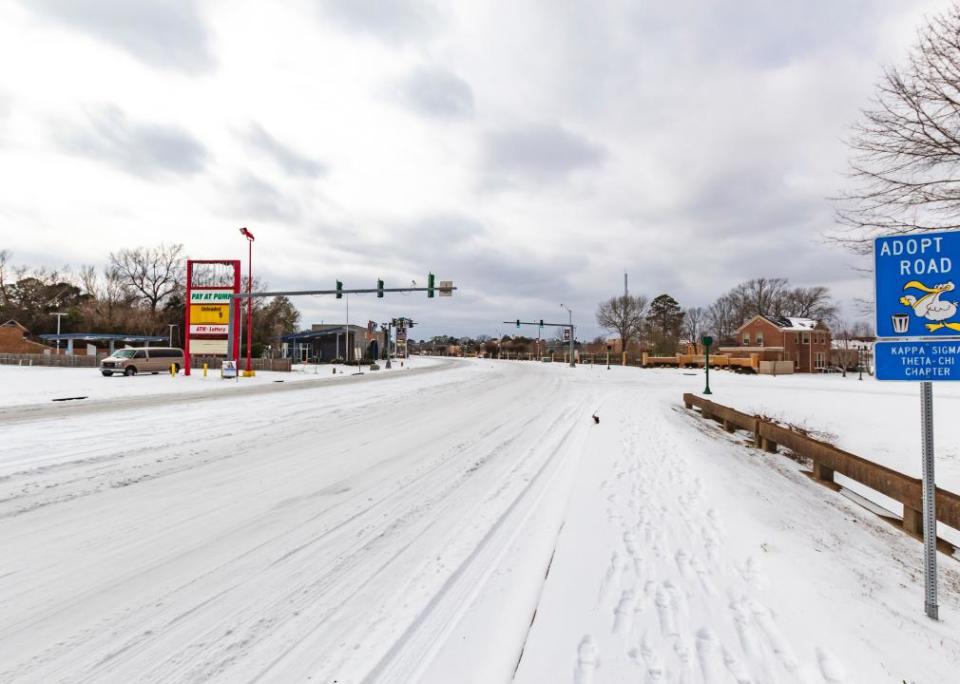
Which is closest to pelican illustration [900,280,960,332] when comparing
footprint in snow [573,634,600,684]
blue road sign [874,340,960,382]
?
blue road sign [874,340,960,382]

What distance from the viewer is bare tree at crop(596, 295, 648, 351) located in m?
79.2

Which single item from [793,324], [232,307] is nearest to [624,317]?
[793,324]

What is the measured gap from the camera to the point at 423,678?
104 inches

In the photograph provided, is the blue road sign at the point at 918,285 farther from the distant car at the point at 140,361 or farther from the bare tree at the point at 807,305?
the bare tree at the point at 807,305

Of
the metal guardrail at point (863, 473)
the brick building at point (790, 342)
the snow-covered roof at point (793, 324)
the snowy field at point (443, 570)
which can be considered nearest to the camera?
the snowy field at point (443, 570)

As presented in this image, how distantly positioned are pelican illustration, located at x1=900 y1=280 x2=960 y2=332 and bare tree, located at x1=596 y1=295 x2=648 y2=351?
253ft

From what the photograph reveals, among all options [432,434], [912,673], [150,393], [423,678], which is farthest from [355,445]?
[150,393]

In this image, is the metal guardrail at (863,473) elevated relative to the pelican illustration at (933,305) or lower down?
lower down

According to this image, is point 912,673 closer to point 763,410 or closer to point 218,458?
point 218,458

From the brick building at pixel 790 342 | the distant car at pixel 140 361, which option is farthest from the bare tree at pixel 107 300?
the brick building at pixel 790 342

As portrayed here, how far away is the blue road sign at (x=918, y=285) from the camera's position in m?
3.42

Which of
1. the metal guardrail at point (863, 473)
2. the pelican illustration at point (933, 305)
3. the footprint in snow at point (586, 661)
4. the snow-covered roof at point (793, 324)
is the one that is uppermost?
the snow-covered roof at point (793, 324)

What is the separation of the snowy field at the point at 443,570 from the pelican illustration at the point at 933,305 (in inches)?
91.0

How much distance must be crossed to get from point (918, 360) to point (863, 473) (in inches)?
167
